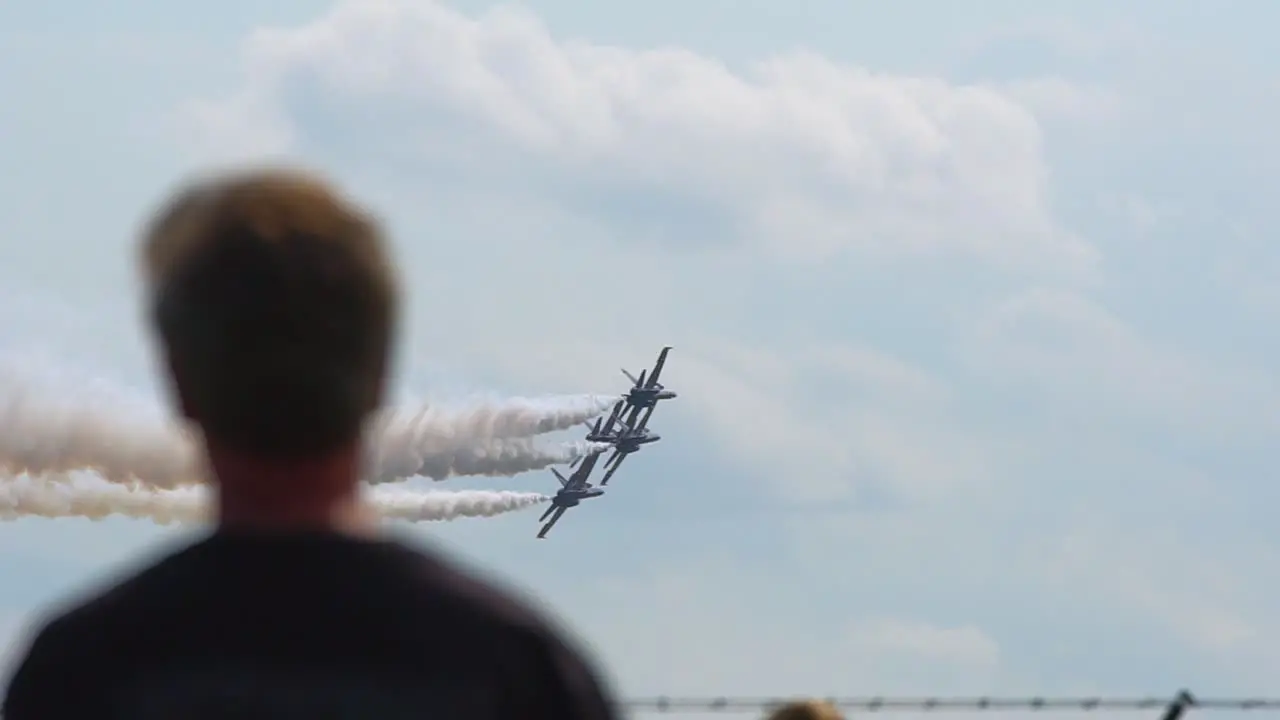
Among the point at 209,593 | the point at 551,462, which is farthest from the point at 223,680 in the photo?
the point at 551,462

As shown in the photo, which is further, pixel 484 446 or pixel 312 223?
pixel 484 446

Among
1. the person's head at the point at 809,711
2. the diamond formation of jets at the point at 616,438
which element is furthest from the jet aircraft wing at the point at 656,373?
the person's head at the point at 809,711

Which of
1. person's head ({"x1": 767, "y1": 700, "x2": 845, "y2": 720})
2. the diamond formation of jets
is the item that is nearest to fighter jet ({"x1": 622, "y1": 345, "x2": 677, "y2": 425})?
the diamond formation of jets

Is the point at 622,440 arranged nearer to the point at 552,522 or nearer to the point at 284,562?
the point at 552,522

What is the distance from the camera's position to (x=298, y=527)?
469 cm

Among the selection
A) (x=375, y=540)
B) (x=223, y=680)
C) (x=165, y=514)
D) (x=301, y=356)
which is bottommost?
(x=223, y=680)

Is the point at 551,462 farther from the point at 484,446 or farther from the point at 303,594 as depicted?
the point at 303,594

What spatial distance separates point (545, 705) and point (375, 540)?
0.43m

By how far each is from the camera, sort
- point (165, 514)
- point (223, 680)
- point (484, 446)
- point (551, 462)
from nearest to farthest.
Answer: point (223, 680) → point (165, 514) → point (484, 446) → point (551, 462)

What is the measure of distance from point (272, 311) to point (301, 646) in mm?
585

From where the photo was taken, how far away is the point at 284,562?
15.2 feet

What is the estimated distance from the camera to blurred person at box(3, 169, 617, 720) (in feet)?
14.7

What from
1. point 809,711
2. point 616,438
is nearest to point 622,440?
point 616,438

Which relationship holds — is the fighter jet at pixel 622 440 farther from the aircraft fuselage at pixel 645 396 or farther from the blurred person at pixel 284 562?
the blurred person at pixel 284 562
